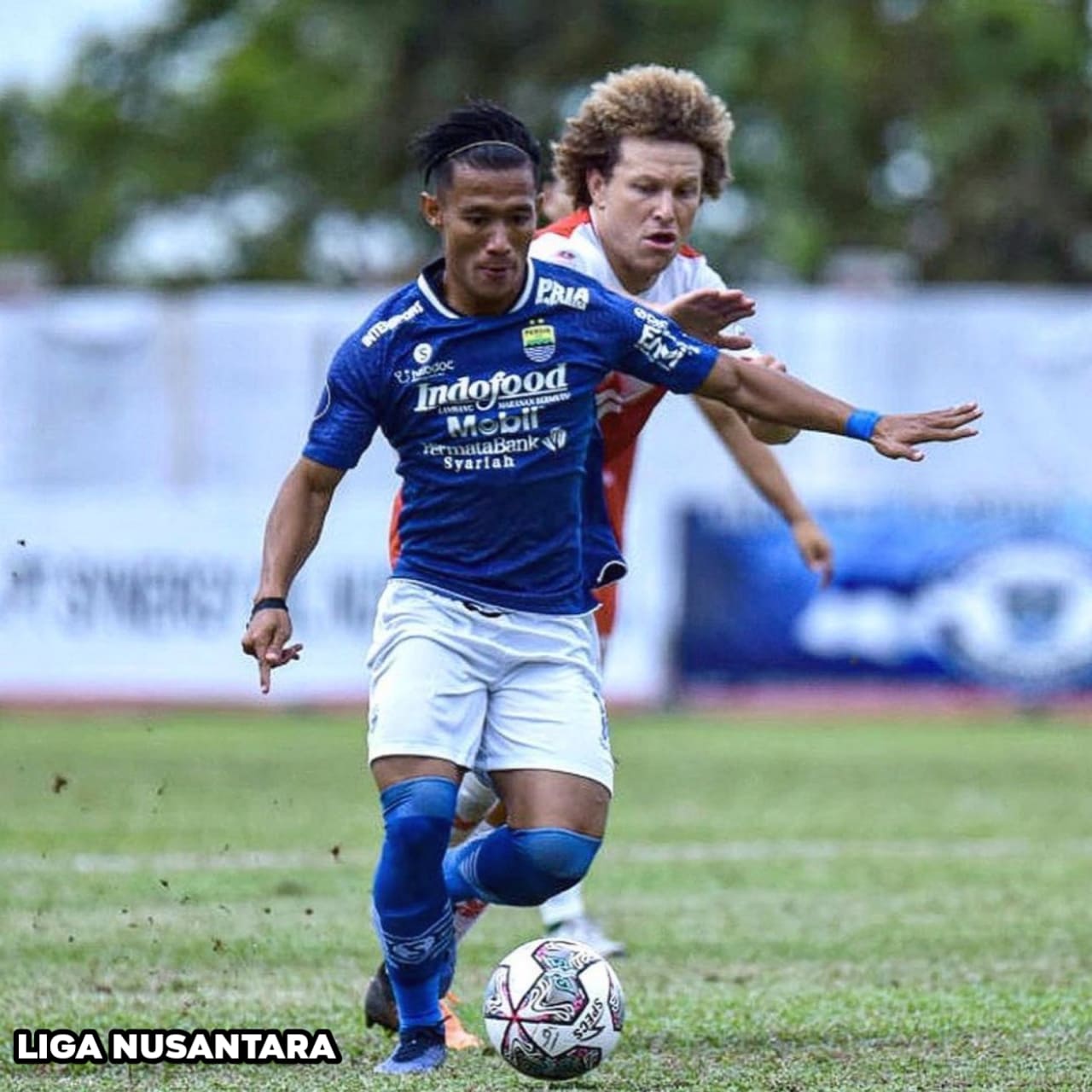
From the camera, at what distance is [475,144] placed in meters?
5.85

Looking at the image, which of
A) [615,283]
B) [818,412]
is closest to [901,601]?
[615,283]

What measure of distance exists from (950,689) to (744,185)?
37.9ft

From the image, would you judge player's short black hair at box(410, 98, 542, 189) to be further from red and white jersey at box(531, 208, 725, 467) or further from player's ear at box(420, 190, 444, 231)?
red and white jersey at box(531, 208, 725, 467)

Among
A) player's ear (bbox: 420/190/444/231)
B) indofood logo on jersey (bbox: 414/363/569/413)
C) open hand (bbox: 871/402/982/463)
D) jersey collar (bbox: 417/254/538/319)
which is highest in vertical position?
player's ear (bbox: 420/190/444/231)

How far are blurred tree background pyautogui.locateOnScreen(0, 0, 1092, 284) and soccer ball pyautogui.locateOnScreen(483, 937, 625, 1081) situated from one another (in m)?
22.8

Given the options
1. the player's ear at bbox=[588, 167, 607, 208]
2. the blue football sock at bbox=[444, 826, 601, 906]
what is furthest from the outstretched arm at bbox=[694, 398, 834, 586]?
the blue football sock at bbox=[444, 826, 601, 906]

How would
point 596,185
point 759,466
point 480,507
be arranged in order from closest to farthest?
→ point 480,507
point 596,185
point 759,466

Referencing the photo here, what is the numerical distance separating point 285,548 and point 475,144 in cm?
99

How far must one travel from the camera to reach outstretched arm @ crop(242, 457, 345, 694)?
5.77 m

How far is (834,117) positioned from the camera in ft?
101

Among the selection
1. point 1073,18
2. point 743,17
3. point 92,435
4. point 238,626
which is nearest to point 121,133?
point 743,17

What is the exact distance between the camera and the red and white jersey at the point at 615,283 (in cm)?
663

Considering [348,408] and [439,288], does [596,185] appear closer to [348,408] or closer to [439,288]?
[439,288]

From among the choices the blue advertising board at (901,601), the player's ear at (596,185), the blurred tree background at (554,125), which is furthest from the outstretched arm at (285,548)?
the blurred tree background at (554,125)
